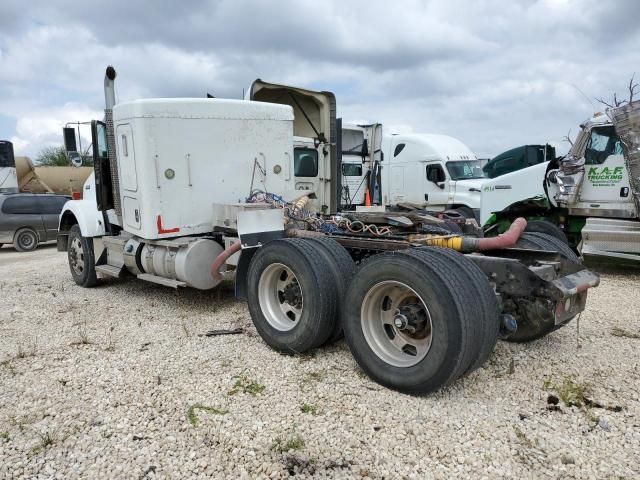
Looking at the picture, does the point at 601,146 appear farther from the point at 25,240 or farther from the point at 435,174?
the point at 25,240

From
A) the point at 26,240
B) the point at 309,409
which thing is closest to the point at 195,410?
the point at 309,409

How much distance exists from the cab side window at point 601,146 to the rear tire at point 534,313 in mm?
4795

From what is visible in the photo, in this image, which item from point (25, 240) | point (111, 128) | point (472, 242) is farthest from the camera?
point (25, 240)

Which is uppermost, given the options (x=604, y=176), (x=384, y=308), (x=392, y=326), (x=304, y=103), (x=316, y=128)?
(x=304, y=103)

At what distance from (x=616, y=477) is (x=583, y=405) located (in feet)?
2.69

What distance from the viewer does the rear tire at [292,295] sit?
13.8 ft

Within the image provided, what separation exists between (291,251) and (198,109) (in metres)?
2.84

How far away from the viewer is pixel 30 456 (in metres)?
2.99

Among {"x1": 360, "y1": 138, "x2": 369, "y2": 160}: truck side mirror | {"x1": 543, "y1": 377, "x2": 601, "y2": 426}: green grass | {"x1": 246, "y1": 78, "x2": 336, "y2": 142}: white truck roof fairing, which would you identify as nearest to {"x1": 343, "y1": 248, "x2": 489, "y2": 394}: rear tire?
{"x1": 543, "y1": 377, "x2": 601, "y2": 426}: green grass

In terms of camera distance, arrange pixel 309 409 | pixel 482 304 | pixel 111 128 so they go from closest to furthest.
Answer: pixel 482 304, pixel 309 409, pixel 111 128

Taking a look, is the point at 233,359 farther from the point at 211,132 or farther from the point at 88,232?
the point at 88,232

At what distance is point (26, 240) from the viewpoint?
47.8 ft

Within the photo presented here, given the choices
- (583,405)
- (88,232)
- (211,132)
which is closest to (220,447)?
(583,405)

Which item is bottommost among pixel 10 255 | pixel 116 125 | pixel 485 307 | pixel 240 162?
pixel 10 255
